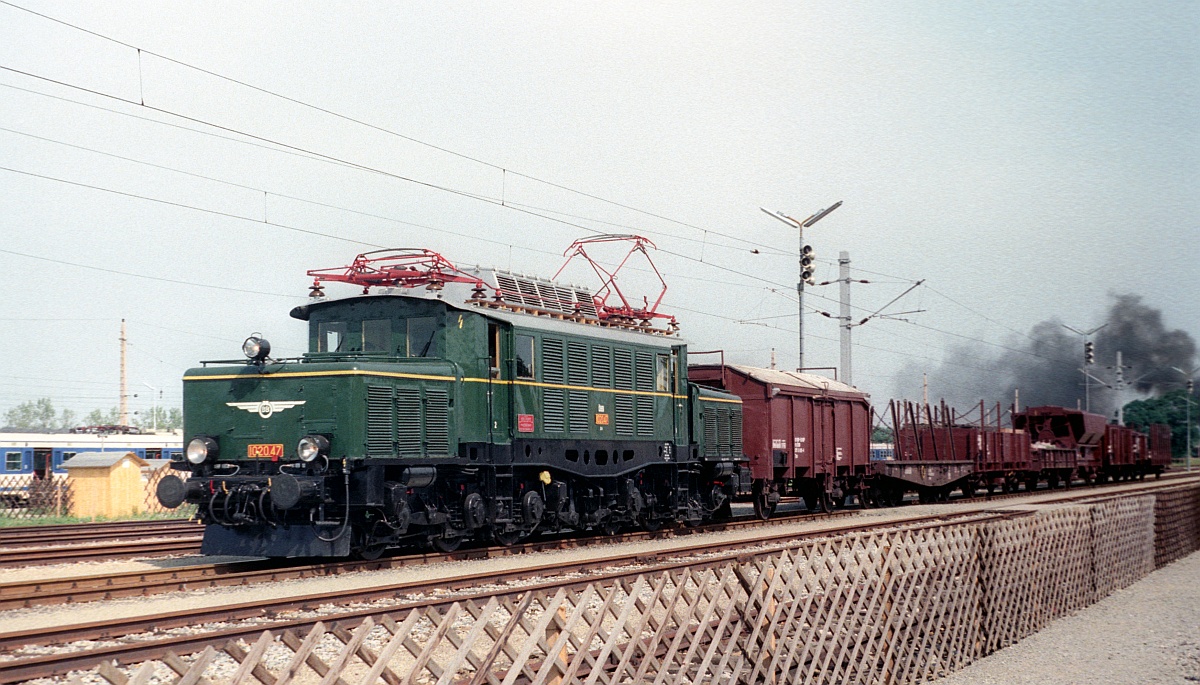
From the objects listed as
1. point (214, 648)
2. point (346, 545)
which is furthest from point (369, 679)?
point (346, 545)

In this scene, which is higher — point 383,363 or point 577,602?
point 383,363

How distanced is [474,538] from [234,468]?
504cm

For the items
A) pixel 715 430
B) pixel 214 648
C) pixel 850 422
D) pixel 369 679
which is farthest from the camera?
pixel 850 422

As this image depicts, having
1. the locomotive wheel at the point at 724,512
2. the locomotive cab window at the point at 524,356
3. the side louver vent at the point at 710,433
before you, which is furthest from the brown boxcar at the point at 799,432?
the locomotive cab window at the point at 524,356

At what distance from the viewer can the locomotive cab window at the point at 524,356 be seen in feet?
61.8

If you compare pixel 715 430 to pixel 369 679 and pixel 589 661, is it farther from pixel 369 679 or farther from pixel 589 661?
pixel 369 679

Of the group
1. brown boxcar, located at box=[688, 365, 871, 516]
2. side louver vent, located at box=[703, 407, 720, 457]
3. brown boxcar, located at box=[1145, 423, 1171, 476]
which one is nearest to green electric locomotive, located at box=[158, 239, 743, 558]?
side louver vent, located at box=[703, 407, 720, 457]

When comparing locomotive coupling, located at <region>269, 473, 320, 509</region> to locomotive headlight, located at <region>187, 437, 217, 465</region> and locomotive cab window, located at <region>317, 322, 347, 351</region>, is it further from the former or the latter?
locomotive cab window, located at <region>317, 322, 347, 351</region>

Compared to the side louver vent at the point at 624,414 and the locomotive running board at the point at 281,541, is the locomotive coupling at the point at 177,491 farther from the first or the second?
the side louver vent at the point at 624,414

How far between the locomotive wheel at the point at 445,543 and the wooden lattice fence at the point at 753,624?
4.68 metres

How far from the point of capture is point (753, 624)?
8.96 m

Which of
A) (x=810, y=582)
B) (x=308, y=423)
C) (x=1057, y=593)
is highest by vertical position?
(x=308, y=423)

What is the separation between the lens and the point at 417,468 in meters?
16.7

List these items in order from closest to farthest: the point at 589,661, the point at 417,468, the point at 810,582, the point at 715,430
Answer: the point at 589,661
the point at 810,582
the point at 417,468
the point at 715,430
